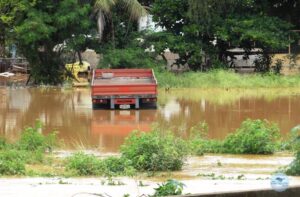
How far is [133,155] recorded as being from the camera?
39.3ft

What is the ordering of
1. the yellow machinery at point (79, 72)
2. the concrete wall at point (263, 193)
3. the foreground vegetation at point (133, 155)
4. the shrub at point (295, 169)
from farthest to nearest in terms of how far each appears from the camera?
the yellow machinery at point (79, 72), the foreground vegetation at point (133, 155), the shrub at point (295, 169), the concrete wall at point (263, 193)

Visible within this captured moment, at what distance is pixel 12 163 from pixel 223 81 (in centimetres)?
2424

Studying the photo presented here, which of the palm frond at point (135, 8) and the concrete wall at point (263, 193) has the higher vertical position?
the palm frond at point (135, 8)

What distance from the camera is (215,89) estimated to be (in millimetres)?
34125

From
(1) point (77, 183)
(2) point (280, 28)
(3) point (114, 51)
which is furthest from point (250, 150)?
(2) point (280, 28)

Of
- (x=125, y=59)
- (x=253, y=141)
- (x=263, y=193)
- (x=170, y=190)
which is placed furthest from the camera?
(x=125, y=59)

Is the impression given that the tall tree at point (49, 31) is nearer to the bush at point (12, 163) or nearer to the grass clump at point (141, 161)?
the bush at point (12, 163)

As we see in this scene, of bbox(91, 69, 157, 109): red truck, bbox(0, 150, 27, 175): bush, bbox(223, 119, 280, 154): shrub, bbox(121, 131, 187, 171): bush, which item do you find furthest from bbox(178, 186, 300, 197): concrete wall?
bbox(91, 69, 157, 109): red truck

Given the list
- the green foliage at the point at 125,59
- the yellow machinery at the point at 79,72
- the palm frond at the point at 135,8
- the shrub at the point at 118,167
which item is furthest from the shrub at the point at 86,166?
the yellow machinery at the point at 79,72

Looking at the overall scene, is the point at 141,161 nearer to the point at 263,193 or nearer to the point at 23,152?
the point at 23,152

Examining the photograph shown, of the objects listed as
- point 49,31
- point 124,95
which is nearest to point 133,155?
point 124,95

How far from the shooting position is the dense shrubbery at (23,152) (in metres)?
11.5

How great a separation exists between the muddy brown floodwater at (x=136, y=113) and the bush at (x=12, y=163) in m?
3.43

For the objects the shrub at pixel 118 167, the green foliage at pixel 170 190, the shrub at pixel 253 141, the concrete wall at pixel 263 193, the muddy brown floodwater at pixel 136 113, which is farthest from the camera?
the muddy brown floodwater at pixel 136 113
